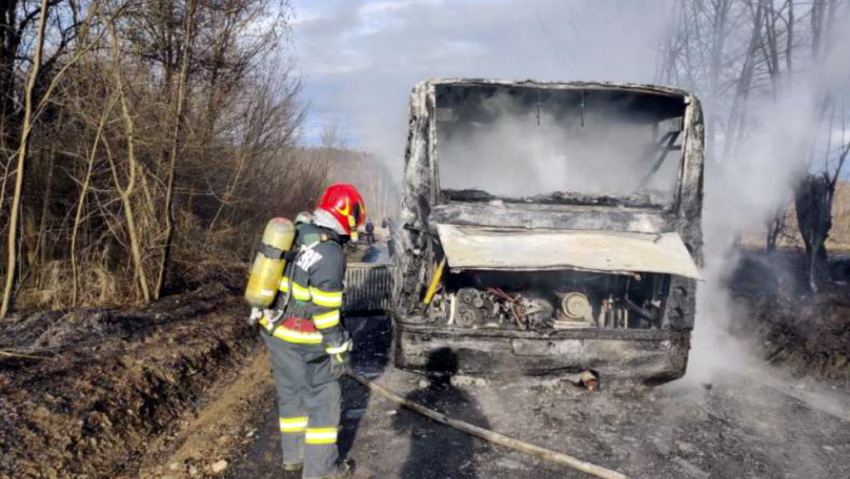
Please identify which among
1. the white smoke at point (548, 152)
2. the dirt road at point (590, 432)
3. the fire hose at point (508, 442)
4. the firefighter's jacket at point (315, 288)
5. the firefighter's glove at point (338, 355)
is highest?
the white smoke at point (548, 152)

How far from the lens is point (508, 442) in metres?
3.99

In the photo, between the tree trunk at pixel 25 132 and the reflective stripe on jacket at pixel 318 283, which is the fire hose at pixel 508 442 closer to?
the reflective stripe on jacket at pixel 318 283

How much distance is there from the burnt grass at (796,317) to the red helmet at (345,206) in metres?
5.09

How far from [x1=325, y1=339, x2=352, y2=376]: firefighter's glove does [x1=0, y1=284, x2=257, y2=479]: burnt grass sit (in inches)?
60.8

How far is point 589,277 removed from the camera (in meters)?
5.71

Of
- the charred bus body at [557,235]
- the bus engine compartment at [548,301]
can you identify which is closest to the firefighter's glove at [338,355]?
the charred bus body at [557,235]

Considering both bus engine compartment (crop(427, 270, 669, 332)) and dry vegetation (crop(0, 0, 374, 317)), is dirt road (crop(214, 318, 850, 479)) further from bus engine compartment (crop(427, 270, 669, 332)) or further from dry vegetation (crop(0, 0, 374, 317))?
dry vegetation (crop(0, 0, 374, 317))

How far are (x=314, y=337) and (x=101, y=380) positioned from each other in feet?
7.32

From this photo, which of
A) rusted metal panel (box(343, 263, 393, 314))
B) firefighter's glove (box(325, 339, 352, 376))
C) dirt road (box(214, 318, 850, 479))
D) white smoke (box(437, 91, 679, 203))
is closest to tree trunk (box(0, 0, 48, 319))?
dirt road (box(214, 318, 850, 479))

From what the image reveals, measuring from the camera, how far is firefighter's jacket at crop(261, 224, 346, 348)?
362 centimetres

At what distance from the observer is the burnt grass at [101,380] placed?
3.74 metres

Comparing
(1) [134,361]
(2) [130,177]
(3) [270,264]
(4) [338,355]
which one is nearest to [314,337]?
(4) [338,355]

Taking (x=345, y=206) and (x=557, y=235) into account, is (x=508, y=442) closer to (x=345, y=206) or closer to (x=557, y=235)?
(x=557, y=235)

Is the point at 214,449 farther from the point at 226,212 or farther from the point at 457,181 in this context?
the point at 226,212
